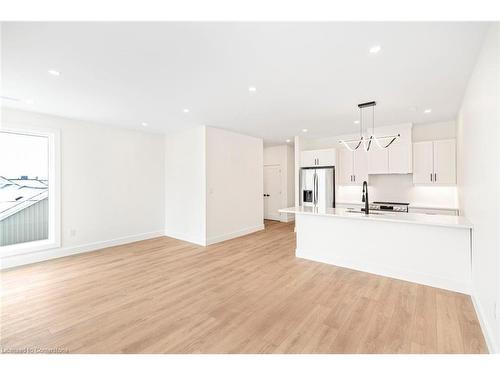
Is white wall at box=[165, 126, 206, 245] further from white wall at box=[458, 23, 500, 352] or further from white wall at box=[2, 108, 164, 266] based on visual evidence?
white wall at box=[458, 23, 500, 352]

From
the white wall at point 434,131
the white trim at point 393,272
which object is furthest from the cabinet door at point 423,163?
the white trim at point 393,272

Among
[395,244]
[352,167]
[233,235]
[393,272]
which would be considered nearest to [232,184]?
[233,235]

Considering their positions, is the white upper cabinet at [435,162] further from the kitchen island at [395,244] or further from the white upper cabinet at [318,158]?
the kitchen island at [395,244]

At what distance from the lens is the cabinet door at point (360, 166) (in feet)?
18.3

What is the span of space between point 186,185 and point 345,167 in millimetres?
4006

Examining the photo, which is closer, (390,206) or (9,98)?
(9,98)

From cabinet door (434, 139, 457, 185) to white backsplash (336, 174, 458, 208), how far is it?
0.42 meters

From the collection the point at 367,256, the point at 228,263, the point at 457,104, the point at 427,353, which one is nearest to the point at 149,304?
the point at 228,263

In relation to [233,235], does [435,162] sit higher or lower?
higher

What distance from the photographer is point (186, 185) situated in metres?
5.58

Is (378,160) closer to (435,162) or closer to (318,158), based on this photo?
(435,162)

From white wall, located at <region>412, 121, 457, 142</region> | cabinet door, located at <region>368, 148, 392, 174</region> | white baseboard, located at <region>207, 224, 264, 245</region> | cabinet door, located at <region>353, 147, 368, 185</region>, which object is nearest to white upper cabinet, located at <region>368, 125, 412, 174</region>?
cabinet door, located at <region>368, 148, 392, 174</region>

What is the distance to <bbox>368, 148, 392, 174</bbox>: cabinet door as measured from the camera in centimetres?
527

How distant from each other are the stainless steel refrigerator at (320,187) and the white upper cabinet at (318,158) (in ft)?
0.40
